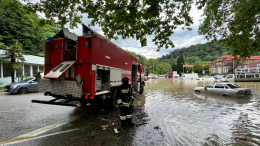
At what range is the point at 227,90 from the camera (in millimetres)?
9977

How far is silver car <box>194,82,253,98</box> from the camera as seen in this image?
931 cm

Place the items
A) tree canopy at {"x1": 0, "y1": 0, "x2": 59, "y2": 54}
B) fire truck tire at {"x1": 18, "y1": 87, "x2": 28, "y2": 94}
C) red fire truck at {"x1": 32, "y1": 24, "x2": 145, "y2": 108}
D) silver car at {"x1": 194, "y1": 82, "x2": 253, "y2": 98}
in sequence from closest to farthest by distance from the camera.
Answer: red fire truck at {"x1": 32, "y1": 24, "x2": 145, "y2": 108} → silver car at {"x1": 194, "y1": 82, "x2": 253, "y2": 98} → fire truck tire at {"x1": 18, "y1": 87, "x2": 28, "y2": 94} → tree canopy at {"x1": 0, "y1": 0, "x2": 59, "y2": 54}

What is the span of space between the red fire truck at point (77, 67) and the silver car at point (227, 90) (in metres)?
9.10

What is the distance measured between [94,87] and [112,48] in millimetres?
2150

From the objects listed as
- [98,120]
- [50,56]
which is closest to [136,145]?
[98,120]

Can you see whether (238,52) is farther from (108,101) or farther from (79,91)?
(79,91)

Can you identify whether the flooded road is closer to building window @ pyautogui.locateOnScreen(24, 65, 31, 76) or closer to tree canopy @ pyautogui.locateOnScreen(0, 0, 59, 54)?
building window @ pyautogui.locateOnScreen(24, 65, 31, 76)

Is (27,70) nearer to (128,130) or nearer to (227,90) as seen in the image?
(128,130)

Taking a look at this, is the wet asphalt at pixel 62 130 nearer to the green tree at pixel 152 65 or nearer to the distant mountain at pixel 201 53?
the green tree at pixel 152 65

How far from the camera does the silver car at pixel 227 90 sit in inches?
367

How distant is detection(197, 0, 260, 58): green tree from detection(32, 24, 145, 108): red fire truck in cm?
444

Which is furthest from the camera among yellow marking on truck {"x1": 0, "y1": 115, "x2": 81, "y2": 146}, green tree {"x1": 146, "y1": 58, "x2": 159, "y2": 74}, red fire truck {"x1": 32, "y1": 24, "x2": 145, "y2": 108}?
green tree {"x1": 146, "y1": 58, "x2": 159, "y2": 74}

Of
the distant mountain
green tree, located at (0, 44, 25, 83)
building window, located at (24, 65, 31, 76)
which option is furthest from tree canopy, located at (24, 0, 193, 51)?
the distant mountain

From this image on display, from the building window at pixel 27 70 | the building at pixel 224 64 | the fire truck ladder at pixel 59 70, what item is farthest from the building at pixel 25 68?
the building at pixel 224 64
